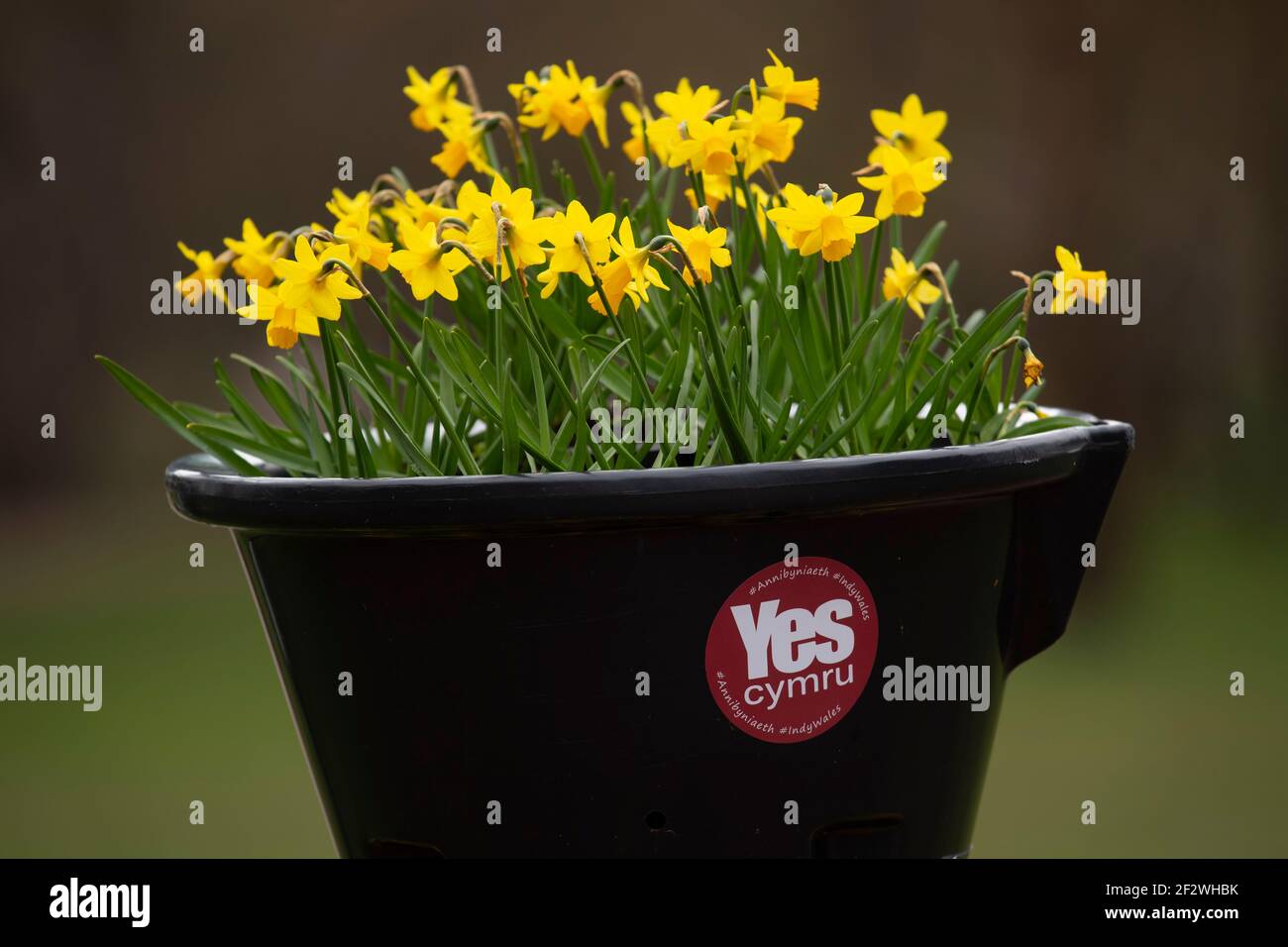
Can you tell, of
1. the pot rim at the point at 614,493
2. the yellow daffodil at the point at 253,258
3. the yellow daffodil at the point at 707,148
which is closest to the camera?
the pot rim at the point at 614,493

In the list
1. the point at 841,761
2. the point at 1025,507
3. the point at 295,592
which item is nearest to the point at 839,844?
the point at 841,761

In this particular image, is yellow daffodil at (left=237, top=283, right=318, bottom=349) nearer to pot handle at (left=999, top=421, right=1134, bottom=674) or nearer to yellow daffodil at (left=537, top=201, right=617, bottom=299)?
yellow daffodil at (left=537, top=201, right=617, bottom=299)

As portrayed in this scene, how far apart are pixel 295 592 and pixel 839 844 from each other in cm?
33

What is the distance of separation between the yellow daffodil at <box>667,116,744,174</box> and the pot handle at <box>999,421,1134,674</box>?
0.26 meters

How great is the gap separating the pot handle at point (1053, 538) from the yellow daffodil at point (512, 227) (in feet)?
1.03

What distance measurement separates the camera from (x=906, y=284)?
91 centimetres

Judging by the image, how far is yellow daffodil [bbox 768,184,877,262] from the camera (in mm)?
736

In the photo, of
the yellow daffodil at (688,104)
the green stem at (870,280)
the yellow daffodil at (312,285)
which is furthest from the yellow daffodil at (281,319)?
the green stem at (870,280)

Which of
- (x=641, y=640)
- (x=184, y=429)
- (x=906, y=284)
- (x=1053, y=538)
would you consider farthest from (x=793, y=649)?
(x=184, y=429)

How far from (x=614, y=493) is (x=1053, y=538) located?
1.02 ft

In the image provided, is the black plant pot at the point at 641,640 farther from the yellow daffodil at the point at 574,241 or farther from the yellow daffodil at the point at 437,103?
the yellow daffodil at the point at 437,103

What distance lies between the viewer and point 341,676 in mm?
745

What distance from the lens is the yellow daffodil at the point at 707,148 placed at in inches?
30.6
